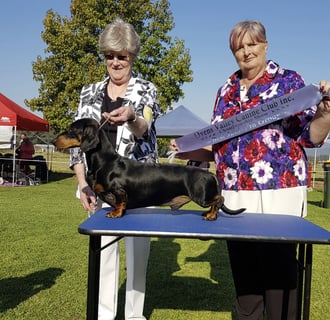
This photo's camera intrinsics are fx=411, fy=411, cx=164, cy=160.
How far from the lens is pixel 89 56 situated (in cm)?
2148

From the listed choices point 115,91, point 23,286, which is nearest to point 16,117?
point 23,286

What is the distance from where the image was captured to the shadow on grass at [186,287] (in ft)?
12.8

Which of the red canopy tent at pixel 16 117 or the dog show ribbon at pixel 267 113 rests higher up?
the red canopy tent at pixel 16 117

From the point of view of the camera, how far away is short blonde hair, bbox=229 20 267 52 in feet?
7.48

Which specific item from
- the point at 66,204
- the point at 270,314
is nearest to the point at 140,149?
the point at 270,314

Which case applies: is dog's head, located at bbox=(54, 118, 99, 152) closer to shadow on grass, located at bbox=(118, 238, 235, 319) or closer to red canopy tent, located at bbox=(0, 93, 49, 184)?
shadow on grass, located at bbox=(118, 238, 235, 319)

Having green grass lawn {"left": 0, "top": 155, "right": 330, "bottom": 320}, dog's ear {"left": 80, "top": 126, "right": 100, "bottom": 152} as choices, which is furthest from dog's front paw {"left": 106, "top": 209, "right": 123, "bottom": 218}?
green grass lawn {"left": 0, "top": 155, "right": 330, "bottom": 320}

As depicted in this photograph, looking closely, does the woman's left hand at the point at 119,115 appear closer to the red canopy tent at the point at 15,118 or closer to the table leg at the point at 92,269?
the table leg at the point at 92,269

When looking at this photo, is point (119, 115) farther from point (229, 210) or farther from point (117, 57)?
point (229, 210)

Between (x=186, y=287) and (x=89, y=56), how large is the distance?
18.8m

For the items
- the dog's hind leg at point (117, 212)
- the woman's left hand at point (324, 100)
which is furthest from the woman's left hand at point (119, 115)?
the woman's left hand at point (324, 100)

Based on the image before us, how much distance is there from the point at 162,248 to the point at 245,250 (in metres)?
3.62

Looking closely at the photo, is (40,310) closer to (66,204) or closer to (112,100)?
(112,100)

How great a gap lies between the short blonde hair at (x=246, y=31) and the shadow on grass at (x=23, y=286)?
2942 mm
